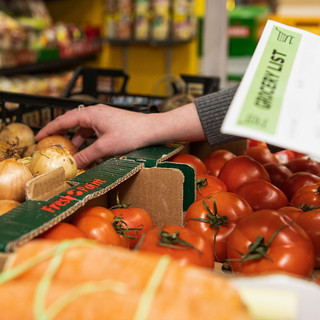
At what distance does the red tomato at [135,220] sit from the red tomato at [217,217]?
0.41 feet

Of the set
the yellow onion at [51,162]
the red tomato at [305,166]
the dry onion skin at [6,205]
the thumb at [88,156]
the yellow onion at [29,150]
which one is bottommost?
the red tomato at [305,166]

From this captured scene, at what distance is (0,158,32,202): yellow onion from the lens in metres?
1.32

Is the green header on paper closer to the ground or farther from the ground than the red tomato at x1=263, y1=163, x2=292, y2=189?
farther from the ground

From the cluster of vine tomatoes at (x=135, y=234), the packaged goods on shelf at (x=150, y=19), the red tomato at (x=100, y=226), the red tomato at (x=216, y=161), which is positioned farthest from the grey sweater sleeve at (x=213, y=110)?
the packaged goods on shelf at (x=150, y=19)

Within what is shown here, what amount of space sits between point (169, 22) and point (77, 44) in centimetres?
108

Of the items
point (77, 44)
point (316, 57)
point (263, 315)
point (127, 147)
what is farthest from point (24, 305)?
point (77, 44)

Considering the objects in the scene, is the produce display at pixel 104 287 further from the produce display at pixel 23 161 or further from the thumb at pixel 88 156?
the thumb at pixel 88 156

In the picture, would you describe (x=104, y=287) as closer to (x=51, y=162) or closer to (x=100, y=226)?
(x=100, y=226)

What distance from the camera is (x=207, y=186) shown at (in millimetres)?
1621

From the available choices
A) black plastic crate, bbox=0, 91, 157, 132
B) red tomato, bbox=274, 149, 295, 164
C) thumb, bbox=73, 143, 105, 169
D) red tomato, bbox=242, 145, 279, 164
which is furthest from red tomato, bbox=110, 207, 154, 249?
red tomato, bbox=274, 149, 295, 164

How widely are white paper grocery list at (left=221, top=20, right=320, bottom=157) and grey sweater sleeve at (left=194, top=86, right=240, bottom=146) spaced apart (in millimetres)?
459

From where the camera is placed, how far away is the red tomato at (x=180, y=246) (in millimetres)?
1108

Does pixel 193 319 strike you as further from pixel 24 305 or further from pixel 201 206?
pixel 201 206

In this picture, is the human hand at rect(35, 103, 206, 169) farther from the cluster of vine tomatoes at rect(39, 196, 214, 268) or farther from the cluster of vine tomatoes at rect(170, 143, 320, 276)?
the cluster of vine tomatoes at rect(39, 196, 214, 268)
